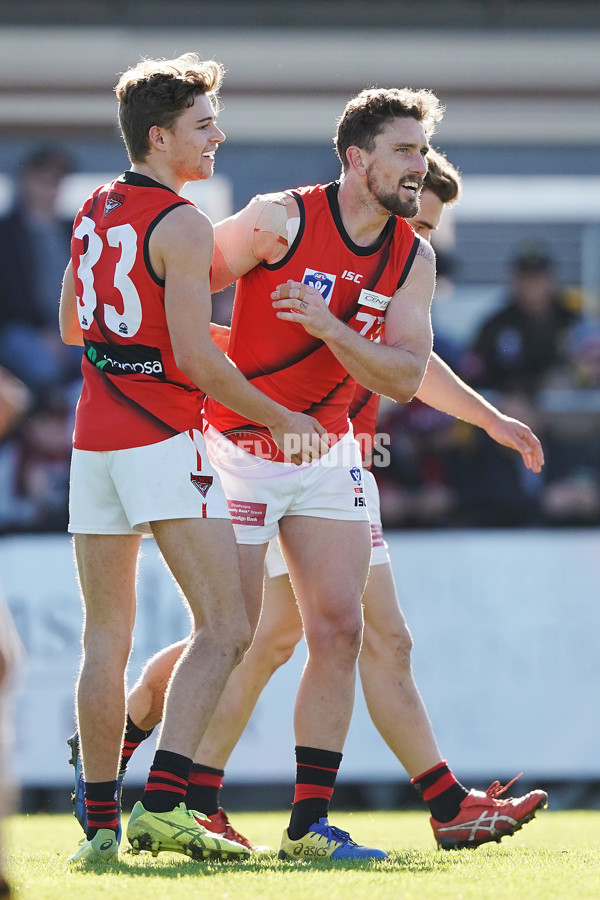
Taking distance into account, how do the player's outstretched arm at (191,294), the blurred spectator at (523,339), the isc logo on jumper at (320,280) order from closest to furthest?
the player's outstretched arm at (191,294), the isc logo on jumper at (320,280), the blurred spectator at (523,339)

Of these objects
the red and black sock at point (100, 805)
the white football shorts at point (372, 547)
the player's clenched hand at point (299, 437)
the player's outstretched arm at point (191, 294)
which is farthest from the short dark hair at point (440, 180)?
the red and black sock at point (100, 805)

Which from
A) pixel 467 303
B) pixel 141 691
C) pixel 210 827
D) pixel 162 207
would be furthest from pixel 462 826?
pixel 467 303

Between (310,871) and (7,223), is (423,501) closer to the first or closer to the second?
(7,223)

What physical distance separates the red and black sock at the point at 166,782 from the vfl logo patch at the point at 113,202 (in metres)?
1.54

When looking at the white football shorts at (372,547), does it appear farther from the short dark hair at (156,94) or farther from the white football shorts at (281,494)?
the short dark hair at (156,94)

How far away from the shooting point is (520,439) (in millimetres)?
5008

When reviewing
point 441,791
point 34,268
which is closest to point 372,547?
point 441,791

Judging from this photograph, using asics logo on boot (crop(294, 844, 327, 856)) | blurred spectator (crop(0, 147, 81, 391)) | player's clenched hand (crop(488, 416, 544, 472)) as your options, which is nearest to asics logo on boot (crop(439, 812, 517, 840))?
asics logo on boot (crop(294, 844, 327, 856))

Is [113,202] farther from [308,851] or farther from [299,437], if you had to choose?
[308,851]

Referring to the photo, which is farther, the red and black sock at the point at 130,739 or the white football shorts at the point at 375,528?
the white football shorts at the point at 375,528

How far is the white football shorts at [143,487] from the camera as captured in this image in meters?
3.78

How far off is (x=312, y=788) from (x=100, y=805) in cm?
66

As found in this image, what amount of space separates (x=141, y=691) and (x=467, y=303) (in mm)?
6871

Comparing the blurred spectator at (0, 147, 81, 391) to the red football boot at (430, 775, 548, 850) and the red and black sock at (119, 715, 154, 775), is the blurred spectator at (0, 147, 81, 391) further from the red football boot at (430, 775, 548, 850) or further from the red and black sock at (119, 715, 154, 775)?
the red football boot at (430, 775, 548, 850)
